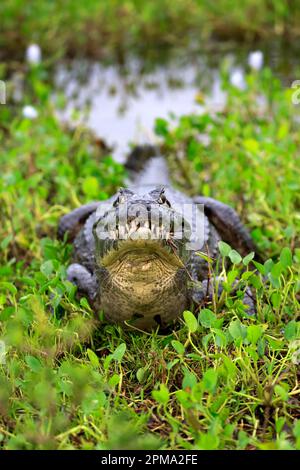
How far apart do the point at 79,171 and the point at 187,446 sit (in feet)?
10.0

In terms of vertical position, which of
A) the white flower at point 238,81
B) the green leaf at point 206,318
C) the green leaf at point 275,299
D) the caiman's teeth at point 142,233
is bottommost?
the green leaf at point 206,318

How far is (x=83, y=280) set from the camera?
364 centimetres

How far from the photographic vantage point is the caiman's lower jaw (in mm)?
2861

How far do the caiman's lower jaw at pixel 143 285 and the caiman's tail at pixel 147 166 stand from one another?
2.38 m

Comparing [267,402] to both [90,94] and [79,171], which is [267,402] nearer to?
[79,171]

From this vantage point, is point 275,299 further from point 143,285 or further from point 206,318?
point 143,285

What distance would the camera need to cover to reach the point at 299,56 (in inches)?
310

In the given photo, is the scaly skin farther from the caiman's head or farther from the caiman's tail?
the caiman's tail

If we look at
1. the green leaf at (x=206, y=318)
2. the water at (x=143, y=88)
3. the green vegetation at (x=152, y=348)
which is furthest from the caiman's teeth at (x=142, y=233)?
the water at (x=143, y=88)

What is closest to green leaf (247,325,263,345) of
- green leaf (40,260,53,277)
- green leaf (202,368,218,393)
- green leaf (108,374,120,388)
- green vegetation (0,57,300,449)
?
green vegetation (0,57,300,449)

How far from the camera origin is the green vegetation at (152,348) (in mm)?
2574

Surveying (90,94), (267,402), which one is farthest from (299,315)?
(90,94)

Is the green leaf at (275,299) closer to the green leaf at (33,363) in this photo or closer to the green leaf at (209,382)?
the green leaf at (209,382)

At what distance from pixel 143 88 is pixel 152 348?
4.89 meters
